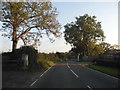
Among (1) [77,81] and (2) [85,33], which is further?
(2) [85,33]

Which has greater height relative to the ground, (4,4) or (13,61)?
(4,4)

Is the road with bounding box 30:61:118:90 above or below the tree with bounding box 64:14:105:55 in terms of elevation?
below

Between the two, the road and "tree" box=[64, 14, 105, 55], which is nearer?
the road

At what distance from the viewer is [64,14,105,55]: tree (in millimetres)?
81000

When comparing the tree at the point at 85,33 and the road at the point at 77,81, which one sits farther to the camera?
the tree at the point at 85,33

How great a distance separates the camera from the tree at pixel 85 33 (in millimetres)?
81000

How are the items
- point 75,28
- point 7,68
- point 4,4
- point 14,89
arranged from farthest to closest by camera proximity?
point 75,28 < point 4,4 < point 7,68 < point 14,89

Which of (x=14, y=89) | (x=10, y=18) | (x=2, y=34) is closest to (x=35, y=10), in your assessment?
(x=10, y=18)

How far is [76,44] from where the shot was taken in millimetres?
84500

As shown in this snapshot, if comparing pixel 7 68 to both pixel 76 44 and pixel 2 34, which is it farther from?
pixel 76 44

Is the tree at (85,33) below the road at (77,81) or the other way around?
the other way around

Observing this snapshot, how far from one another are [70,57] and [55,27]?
95.2 m

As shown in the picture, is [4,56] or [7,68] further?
[4,56]

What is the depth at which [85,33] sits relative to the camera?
267 ft
